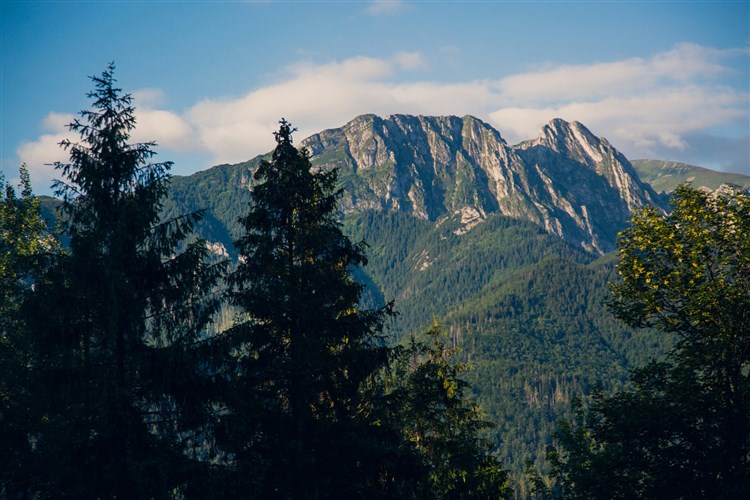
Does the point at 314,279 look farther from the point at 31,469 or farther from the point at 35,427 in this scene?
the point at 35,427

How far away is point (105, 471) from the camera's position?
53.9 ft

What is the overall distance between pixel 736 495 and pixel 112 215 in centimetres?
2031

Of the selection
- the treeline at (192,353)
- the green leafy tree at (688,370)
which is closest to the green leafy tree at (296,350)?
the treeline at (192,353)

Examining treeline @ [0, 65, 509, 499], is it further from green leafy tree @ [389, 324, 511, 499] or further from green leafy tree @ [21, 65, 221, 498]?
green leafy tree @ [389, 324, 511, 499]

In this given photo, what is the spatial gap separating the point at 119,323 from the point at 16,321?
16027 millimetres

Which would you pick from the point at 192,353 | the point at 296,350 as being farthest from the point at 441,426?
the point at 192,353

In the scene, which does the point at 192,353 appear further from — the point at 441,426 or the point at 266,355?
the point at 441,426

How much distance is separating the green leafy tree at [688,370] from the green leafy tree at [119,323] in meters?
15.3

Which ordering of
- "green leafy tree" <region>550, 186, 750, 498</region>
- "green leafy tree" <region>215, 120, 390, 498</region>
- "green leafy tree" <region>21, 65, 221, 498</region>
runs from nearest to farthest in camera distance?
"green leafy tree" <region>21, 65, 221, 498</region> → "green leafy tree" <region>215, 120, 390, 498</region> → "green leafy tree" <region>550, 186, 750, 498</region>

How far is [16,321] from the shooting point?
2927cm

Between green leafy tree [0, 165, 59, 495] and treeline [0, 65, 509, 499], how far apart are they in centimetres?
15

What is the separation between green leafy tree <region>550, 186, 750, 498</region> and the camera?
2003 cm

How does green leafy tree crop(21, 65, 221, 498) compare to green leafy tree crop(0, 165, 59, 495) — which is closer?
green leafy tree crop(21, 65, 221, 498)

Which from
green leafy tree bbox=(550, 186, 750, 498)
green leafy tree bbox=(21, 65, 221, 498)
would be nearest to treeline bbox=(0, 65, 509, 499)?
green leafy tree bbox=(21, 65, 221, 498)
